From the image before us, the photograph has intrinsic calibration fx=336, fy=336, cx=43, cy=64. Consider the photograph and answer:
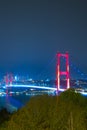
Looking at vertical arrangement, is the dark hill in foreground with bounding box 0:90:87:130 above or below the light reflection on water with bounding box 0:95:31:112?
below

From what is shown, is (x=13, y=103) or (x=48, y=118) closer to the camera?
(x=48, y=118)

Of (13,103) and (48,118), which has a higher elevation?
(13,103)

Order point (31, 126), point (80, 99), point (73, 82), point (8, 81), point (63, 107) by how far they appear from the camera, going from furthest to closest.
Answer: point (8, 81)
point (73, 82)
point (80, 99)
point (63, 107)
point (31, 126)

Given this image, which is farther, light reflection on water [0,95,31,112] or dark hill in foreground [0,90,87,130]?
light reflection on water [0,95,31,112]

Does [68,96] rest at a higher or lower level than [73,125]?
higher

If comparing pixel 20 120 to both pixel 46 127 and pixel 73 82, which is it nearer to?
pixel 46 127

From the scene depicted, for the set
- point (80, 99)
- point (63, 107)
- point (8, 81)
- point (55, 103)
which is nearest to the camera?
point (63, 107)

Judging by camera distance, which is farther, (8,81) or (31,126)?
(8,81)

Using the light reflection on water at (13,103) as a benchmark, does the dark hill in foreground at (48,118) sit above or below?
below

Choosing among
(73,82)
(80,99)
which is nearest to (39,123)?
(80,99)

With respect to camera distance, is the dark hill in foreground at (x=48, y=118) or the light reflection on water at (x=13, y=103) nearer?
the dark hill in foreground at (x=48, y=118)

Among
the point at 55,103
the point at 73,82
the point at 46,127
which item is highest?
the point at 73,82
